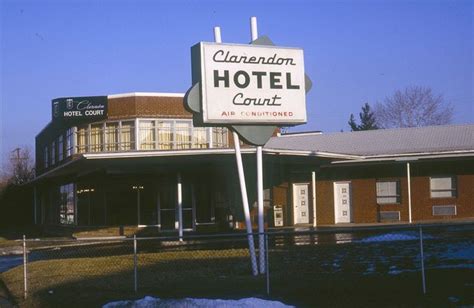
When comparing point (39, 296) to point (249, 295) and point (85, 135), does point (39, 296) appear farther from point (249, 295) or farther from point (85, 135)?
point (85, 135)

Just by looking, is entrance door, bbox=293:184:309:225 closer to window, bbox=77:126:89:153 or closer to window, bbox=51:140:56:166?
window, bbox=77:126:89:153

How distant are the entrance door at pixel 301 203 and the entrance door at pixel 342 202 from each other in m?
1.66

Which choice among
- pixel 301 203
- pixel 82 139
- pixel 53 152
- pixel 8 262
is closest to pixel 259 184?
pixel 8 262

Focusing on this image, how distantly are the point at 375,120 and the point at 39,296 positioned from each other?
249ft

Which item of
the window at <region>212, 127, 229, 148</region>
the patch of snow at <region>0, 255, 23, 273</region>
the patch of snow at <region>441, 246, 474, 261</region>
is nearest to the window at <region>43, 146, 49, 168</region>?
the window at <region>212, 127, 229, 148</region>

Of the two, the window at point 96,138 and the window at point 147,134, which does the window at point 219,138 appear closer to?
the window at point 147,134

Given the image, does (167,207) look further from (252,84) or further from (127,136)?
(252,84)

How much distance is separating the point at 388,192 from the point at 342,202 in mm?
2387

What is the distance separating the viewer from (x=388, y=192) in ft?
106

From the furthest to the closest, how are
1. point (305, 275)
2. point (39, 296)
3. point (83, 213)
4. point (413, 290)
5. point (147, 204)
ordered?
point (83, 213) → point (147, 204) → point (305, 275) → point (39, 296) → point (413, 290)

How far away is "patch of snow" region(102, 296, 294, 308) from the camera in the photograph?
970cm

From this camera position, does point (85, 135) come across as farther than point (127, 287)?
Yes

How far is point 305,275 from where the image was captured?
1336 centimetres

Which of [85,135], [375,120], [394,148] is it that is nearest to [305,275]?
[394,148]
